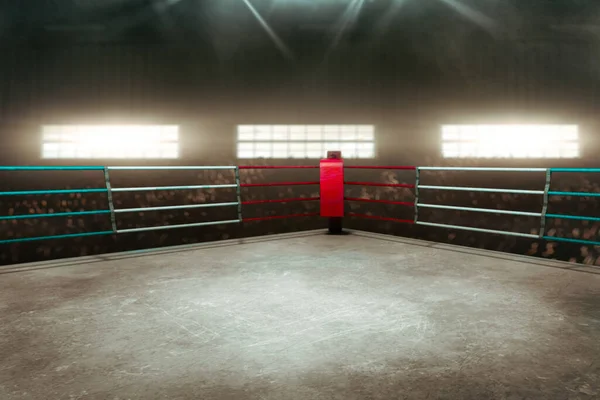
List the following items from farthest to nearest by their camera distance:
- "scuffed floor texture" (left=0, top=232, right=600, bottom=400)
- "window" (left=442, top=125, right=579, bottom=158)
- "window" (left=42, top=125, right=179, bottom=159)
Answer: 1. "window" (left=42, top=125, right=179, bottom=159)
2. "window" (left=442, top=125, right=579, bottom=158)
3. "scuffed floor texture" (left=0, top=232, right=600, bottom=400)

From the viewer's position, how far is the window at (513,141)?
19.2ft

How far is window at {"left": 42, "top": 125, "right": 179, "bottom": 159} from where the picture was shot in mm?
5984

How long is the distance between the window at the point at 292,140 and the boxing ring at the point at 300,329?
3.03 metres

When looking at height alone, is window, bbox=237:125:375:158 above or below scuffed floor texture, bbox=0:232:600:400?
above

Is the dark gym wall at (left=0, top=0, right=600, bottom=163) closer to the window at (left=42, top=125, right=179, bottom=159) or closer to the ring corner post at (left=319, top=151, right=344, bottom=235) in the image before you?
the window at (left=42, top=125, right=179, bottom=159)

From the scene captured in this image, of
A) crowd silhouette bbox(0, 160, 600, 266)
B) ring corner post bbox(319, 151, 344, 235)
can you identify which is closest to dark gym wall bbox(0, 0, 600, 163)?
crowd silhouette bbox(0, 160, 600, 266)

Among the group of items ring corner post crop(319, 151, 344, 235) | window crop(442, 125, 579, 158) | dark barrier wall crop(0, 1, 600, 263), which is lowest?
ring corner post crop(319, 151, 344, 235)

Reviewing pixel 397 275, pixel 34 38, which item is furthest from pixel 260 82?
pixel 397 275

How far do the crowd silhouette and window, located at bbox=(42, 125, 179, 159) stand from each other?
31 centimetres

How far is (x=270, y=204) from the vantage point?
6.11 meters

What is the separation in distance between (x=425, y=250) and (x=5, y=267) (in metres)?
3.49

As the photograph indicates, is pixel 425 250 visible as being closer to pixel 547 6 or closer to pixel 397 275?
pixel 397 275

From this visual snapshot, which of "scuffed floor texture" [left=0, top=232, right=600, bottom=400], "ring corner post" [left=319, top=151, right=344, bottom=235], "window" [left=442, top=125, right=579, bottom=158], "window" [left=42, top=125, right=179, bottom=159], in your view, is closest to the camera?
"scuffed floor texture" [left=0, top=232, right=600, bottom=400]

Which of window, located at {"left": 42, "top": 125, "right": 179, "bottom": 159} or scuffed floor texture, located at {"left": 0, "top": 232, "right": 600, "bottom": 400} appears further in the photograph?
window, located at {"left": 42, "top": 125, "right": 179, "bottom": 159}
